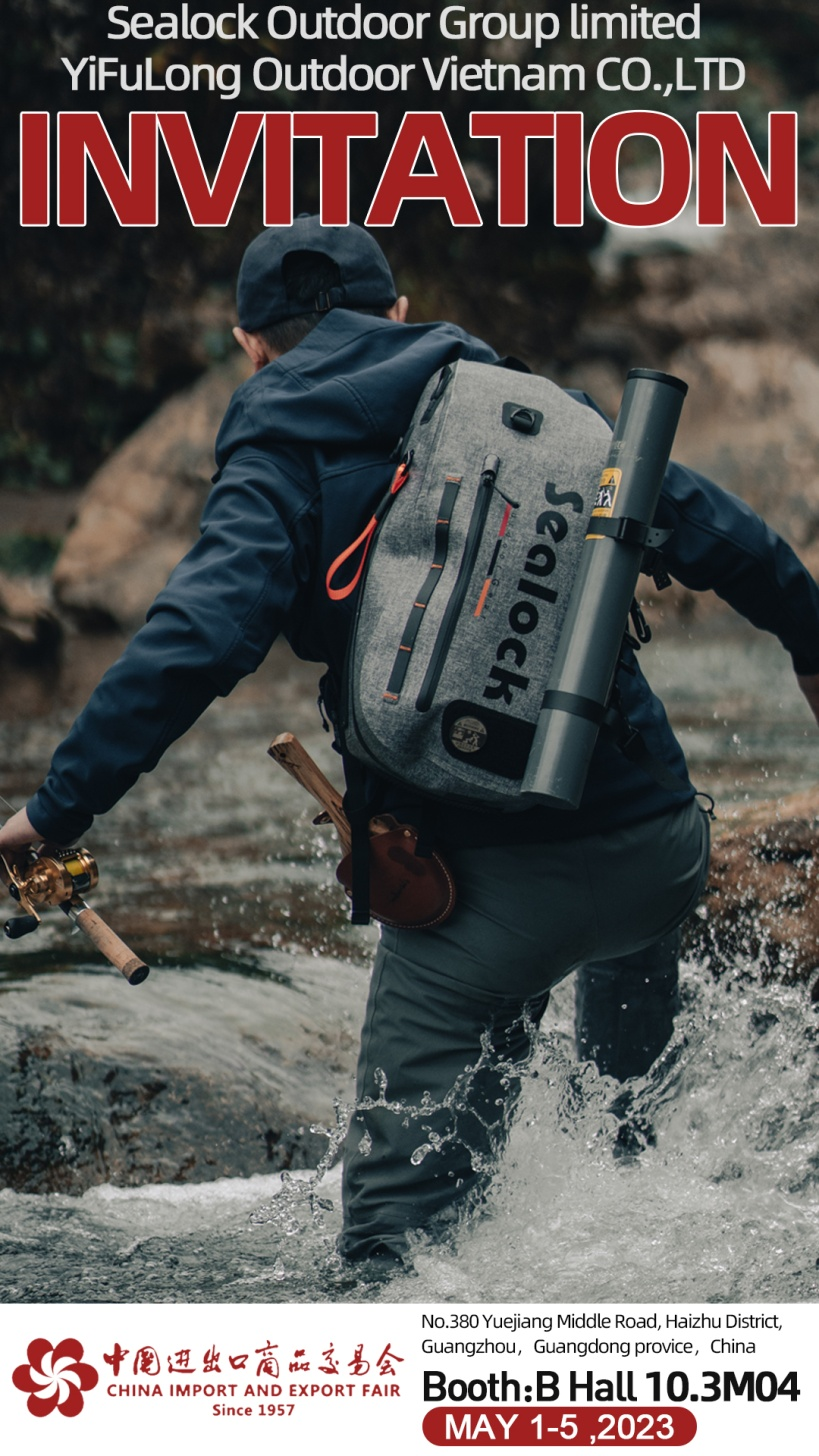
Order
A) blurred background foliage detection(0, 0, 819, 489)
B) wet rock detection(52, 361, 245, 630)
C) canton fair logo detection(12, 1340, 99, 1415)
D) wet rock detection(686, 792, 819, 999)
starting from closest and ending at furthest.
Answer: canton fair logo detection(12, 1340, 99, 1415) < wet rock detection(686, 792, 819, 999) < wet rock detection(52, 361, 245, 630) < blurred background foliage detection(0, 0, 819, 489)

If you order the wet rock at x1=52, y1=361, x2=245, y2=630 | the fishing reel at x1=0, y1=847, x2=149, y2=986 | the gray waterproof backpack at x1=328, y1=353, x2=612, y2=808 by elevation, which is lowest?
the fishing reel at x1=0, y1=847, x2=149, y2=986

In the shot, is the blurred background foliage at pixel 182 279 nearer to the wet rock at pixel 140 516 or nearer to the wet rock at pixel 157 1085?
the wet rock at pixel 140 516

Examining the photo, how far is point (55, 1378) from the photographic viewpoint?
6.26 feet

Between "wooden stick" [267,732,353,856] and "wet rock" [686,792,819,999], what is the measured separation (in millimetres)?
1222

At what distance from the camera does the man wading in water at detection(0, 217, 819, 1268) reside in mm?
1683

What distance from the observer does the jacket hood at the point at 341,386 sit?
176 centimetres

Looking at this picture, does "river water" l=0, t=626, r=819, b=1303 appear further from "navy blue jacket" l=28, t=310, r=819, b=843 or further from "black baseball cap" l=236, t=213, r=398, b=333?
"black baseball cap" l=236, t=213, r=398, b=333

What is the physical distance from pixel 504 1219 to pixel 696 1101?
20.3 inches

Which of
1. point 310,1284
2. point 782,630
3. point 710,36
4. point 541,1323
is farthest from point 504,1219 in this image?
point 710,36

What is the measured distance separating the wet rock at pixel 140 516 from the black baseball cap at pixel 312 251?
6.88 meters

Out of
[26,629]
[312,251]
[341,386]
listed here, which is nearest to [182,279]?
[26,629]

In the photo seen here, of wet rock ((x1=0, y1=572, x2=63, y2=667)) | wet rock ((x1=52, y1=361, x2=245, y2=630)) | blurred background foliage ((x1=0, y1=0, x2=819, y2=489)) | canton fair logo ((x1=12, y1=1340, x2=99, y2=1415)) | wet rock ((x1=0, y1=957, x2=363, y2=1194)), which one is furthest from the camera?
blurred background foliage ((x1=0, y1=0, x2=819, y2=489))

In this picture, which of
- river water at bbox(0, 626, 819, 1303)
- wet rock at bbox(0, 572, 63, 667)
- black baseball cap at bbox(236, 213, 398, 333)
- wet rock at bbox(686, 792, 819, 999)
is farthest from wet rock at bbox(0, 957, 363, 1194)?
wet rock at bbox(0, 572, 63, 667)

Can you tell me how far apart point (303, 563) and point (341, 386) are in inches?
8.9
